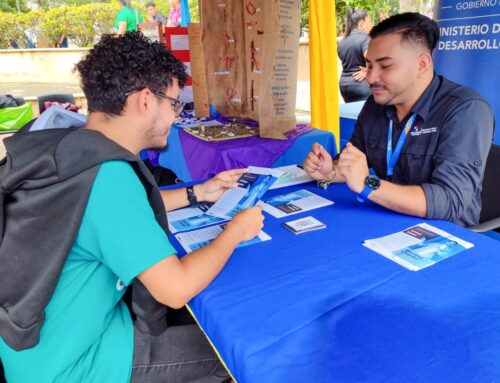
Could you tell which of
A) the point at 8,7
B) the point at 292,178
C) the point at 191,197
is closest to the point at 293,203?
the point at 292,178

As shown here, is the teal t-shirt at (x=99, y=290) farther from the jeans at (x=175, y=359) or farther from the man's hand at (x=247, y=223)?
the man's hand at (x=247, y=223)

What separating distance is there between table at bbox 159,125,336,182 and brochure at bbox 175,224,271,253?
950 millimetres

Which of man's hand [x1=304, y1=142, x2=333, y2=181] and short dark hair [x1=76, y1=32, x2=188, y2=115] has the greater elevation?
short dark hair [x1=76, y1=32, x2=188, y2=115]

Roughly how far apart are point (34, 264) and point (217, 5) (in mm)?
2567

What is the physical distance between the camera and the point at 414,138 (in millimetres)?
1640

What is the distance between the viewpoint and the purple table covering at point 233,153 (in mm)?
2355

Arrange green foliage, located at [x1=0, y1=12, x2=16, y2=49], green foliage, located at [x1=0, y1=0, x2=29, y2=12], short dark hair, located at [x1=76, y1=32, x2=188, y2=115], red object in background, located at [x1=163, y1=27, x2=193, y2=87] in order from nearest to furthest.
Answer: short dark hair, located at [x1=76, y1=32, x2=188, y2=115]
red object in background, located at [x1=163, y1=27, x2=193, y2=87]
green foliage, located at [x1=0, y1=12, x2=16, y2=49]
green foliage, located at [x1=0, y1=0, x2=29, y2=12]

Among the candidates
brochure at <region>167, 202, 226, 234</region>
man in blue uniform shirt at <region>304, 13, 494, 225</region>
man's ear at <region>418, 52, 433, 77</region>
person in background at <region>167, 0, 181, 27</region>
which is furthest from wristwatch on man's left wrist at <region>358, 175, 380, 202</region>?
person in background at <region>167, 0, 181, 27</region>

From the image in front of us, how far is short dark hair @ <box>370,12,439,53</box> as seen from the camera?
5.41 ft

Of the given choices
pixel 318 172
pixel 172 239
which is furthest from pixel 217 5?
pixel 172 239

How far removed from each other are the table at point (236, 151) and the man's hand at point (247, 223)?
1094 mm

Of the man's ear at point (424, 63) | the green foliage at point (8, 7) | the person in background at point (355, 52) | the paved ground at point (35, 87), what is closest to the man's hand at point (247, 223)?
the man's ear at point (424, 63)

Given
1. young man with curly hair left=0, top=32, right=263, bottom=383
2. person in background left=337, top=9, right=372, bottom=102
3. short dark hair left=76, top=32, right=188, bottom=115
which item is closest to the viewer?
young man with curly hair left=0, top=32, right=263, bottom=383

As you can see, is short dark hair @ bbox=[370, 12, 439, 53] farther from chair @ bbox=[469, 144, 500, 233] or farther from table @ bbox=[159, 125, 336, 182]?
table @ bbox=[159, 125, 336, 182]
